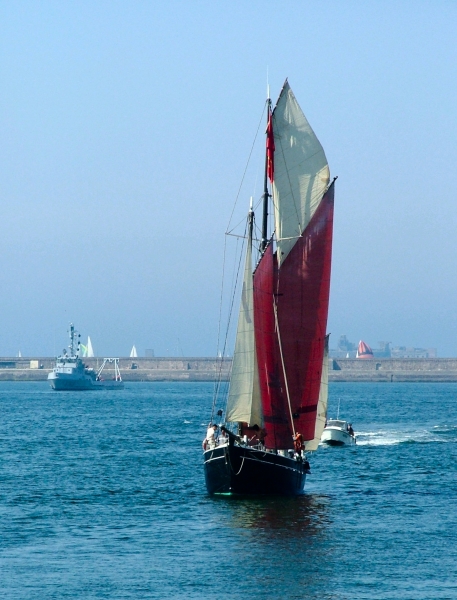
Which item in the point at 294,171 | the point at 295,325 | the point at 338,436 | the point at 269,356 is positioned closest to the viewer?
the point at 269,356

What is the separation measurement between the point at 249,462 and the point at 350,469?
17951mm

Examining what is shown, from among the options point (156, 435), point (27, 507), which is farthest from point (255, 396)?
point (156, 435)

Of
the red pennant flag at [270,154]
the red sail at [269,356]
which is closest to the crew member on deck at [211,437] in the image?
the red sail at [269,356]

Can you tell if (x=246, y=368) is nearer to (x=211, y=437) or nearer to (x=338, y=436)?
(x=211, y=437)

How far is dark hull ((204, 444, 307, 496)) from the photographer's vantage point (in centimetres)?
4262

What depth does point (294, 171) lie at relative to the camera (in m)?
46.4

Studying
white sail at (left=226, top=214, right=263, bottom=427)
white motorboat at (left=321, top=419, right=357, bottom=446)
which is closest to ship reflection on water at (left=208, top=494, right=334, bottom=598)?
white sail at (left=226, top=214, right=263, bottom=427)

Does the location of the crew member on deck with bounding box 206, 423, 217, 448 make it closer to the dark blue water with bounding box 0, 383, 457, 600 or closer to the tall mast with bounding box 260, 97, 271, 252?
the dark blue water with bounding box 0, 383, 457, 600

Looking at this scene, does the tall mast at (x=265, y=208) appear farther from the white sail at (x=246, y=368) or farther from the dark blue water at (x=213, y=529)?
the dark blue water at (x=213, y=529)

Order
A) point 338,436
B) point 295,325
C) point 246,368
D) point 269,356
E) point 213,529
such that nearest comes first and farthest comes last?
point 213,529
point 246,368
point 269,356
point 295,325
point 338,436

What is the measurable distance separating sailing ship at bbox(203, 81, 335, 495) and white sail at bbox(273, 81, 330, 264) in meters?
0.04

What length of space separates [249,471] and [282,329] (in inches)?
231

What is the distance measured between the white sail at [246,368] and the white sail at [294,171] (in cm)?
276

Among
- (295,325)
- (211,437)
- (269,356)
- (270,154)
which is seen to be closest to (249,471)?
(211,437)
